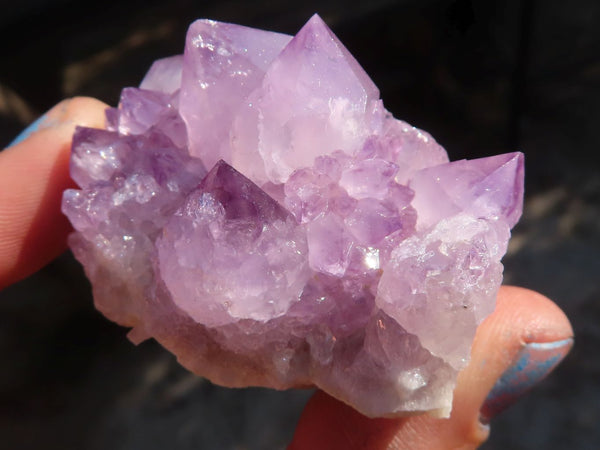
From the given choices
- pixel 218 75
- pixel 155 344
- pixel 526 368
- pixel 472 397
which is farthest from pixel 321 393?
pixel 155 344

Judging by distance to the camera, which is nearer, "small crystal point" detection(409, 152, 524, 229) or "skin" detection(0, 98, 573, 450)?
"small crystal point" detection(409, 152, 524, 229)

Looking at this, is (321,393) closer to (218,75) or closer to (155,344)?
(218,75)

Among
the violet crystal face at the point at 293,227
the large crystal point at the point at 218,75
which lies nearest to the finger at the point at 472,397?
the violet crystal face at the point at 293,227

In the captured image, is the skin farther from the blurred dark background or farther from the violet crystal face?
the blurred dark background

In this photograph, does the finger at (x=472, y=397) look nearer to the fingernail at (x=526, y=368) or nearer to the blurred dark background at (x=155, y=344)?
the fingernail at (x=526, y=368)

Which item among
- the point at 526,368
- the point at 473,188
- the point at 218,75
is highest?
the point at 218,75

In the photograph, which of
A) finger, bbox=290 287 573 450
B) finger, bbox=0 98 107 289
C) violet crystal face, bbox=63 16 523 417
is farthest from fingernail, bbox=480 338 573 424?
finger, bbox=0 98 107 289
